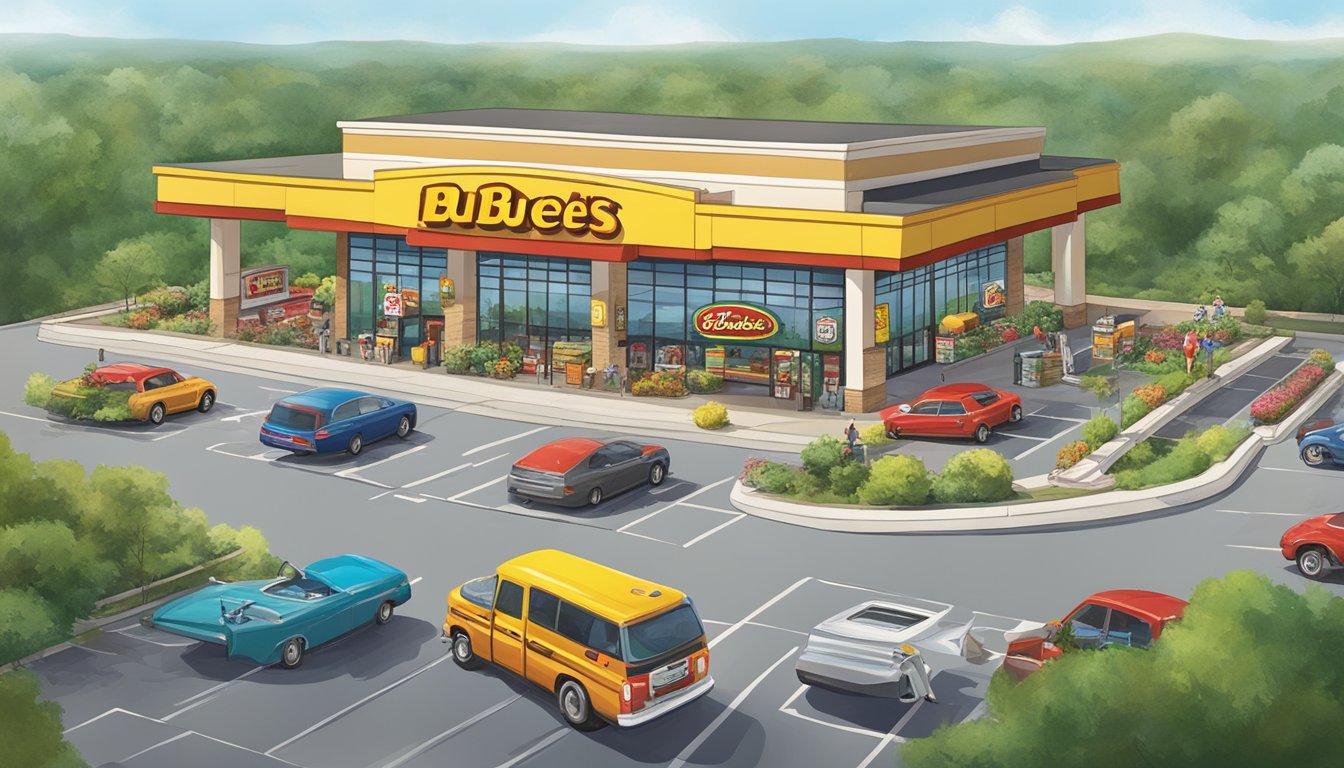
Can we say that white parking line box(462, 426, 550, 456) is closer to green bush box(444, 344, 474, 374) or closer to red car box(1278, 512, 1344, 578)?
green bush box(444, 344, 474, 374)

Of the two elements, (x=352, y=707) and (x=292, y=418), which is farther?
(x=292, y=418)

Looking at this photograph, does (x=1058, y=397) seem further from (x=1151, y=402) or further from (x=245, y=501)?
(x=245, y=501)

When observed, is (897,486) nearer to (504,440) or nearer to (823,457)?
(823,457)

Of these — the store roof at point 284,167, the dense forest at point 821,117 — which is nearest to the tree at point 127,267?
the dense forest at point 821,117

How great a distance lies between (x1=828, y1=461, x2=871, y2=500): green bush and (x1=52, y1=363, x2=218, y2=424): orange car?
2001 cm

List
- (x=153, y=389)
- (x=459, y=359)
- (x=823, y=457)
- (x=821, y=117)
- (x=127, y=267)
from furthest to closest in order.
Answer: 1. (x=821, y=117)
2. (x=127, y=267)
3. (x=459, y=359)
4. (x=153, y=389)
5. (x=823, y=457)

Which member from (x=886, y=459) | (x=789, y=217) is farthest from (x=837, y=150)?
(x=886, y=459)

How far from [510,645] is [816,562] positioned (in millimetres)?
8920

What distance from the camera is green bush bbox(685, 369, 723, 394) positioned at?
4856 centimetres

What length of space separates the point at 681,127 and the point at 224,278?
17.3m

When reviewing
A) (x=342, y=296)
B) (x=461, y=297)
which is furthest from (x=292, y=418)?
(x=342, y=296)

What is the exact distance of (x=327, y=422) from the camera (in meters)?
41.0

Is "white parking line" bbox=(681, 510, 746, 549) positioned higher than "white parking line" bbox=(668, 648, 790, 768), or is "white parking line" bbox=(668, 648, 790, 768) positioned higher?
"white parking line" bbox=(681, 510, 746, 549)

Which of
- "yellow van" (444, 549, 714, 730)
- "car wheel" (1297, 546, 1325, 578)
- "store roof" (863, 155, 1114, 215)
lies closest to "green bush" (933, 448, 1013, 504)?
"car wheel" (1297, 546, 1325, 578)
